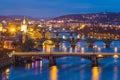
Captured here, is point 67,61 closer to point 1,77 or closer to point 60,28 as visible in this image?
point 1,77

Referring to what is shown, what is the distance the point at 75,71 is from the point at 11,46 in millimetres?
10602

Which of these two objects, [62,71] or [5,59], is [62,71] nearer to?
[62,71]

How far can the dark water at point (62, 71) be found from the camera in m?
25.7

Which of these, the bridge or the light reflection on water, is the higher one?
the bridge

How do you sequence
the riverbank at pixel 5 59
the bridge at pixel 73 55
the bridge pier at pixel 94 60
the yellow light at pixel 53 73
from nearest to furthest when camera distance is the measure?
the yellow light at pixel 53 73, the riverbank at pixel 5 59, the bridge pier at pixel 94 60, the bridge at pixel 73 55

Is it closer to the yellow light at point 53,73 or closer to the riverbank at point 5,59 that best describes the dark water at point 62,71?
the yellow light at point 53,73

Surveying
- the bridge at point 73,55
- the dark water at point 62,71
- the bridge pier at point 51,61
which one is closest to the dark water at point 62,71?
the dark water at point 62,71

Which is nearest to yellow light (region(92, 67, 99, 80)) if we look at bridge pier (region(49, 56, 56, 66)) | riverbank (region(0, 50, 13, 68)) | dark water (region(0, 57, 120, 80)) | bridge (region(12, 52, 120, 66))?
dark water (region(0, 57, 120, 80))

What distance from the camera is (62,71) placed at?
27812 mm

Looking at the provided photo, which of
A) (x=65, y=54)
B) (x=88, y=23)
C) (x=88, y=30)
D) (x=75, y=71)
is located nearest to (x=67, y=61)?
(x=65, y=54)

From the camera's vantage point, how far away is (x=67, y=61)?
109 ft

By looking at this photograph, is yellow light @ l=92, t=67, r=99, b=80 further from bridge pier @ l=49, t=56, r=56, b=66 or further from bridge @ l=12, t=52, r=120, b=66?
bridge pier @ l=49, t=56, r=56, b=66

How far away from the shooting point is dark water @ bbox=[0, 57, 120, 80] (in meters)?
25.7

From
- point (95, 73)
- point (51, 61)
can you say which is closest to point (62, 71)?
point (95, 73)
